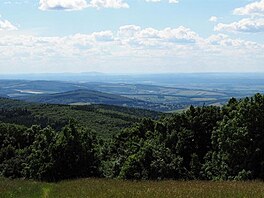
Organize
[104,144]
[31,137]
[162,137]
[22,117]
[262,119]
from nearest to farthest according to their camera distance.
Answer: [262,119]
[162,137]
[104,144]
[31,137]
[22,117]

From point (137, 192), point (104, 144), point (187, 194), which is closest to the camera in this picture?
point (187, 194)

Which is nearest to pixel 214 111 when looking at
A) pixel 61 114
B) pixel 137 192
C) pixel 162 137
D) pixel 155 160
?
pixel 162 137

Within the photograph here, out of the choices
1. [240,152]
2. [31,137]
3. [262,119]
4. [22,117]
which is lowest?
[22,117]

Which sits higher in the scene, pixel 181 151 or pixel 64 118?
pixel 181 151

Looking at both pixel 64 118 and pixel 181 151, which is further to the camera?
pixel 64 118

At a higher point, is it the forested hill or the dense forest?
the dense forest

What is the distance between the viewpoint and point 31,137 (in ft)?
193

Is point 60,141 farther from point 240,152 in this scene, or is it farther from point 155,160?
point 240,152

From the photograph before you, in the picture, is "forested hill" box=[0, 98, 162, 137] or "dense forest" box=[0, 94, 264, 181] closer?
"dense forest" box=[0, 94, 264, 181]

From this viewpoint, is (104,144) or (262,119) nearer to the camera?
(262,119)

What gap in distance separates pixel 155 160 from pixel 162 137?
7436 millimetres

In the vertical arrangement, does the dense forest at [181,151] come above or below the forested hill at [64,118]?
above

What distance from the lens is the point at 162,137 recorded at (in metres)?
40.8

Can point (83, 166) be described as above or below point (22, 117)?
above
